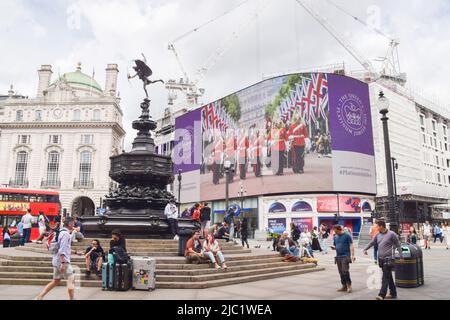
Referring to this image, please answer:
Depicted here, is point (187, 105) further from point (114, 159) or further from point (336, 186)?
point (114, 159)

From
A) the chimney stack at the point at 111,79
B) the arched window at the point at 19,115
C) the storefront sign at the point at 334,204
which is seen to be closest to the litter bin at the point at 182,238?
the storefront sign at the point at 334,204

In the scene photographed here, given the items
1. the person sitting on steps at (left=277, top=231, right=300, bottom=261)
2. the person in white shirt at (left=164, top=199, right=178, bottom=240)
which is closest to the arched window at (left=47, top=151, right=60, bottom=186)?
the person in white shirt at (left=164, top=199, right=178, bottom=240)

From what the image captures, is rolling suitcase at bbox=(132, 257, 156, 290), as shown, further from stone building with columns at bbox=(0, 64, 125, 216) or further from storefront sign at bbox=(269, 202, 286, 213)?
stone building with columns at bbox=(0, 64, 125, 216)

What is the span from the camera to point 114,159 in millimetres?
14883

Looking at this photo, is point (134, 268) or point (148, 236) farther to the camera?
point (148, 236)

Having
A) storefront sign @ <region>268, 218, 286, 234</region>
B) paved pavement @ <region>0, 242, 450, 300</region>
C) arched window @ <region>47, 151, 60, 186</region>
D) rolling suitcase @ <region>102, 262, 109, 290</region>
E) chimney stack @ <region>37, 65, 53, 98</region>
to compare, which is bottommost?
paved pavement @ <region>0, 242, 450, 300</region>

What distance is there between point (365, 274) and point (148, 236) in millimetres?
7429

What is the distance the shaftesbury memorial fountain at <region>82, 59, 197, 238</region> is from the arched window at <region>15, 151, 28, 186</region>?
53.2 meters

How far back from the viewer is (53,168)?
61.1 m

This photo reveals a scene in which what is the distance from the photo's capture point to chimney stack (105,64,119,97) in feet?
219

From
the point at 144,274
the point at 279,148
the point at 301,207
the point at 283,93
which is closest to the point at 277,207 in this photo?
the point at 301,207

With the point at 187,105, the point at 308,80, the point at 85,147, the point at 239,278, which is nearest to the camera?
the point at 239,278

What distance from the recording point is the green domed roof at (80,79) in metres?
66.6
